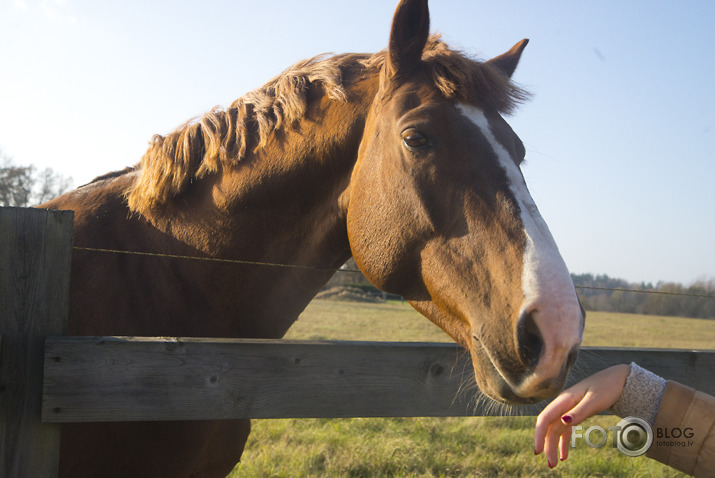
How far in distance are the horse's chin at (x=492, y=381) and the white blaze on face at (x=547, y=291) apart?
0.59 ft

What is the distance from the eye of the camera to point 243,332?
101 inches

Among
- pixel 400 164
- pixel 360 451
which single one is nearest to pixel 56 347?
pixel 400 164

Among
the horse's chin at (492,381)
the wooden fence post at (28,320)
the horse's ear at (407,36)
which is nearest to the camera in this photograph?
the wooden fence post at (28,320)

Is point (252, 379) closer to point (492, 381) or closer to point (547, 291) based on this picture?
point (492, 381)

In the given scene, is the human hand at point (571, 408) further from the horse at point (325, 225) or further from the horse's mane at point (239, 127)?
the horse's mane at point (239, 127)

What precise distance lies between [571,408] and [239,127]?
2092mm

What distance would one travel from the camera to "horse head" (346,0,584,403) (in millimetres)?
1681

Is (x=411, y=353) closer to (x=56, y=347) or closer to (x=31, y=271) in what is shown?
(x=56, y=347)

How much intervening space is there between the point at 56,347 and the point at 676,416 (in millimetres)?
2001

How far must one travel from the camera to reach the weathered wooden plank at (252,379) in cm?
163

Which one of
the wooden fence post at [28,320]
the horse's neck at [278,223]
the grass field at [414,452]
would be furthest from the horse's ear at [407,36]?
the grass field at [414,452]

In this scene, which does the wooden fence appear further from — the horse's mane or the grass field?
the grass field

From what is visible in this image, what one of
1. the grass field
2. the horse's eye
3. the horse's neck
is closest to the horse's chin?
the horse's eye

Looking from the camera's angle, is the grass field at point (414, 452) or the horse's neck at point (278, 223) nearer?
the horse's neck at point (278, 223)
